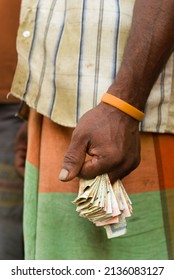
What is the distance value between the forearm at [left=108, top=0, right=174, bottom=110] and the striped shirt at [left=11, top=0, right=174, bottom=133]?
0.05 m

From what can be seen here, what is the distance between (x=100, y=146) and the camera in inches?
34.4

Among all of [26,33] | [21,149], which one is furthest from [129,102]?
[21,149]

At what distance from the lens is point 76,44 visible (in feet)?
3.17

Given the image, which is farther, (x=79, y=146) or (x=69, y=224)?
(x=69, y=224)

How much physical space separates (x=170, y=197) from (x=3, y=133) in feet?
1.69

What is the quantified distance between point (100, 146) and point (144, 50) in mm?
188

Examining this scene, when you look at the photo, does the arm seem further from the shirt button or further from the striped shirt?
the shirt button

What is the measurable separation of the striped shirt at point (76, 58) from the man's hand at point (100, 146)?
0.08m

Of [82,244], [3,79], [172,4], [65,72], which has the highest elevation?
[172,4]

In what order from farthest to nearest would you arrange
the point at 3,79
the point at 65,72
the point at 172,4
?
the point at 3,79
the point at 65,72
the point at 172,4

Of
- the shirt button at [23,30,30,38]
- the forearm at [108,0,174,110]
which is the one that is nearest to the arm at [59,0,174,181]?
the forearm at [108,0,174,110]

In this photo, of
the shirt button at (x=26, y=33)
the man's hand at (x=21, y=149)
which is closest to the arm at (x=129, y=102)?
the shirt button at (x=26, y=33)

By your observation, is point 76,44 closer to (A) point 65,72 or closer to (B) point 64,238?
(A) point 65,72

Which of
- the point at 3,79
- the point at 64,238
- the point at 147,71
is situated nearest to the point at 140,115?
the point at 147,71
